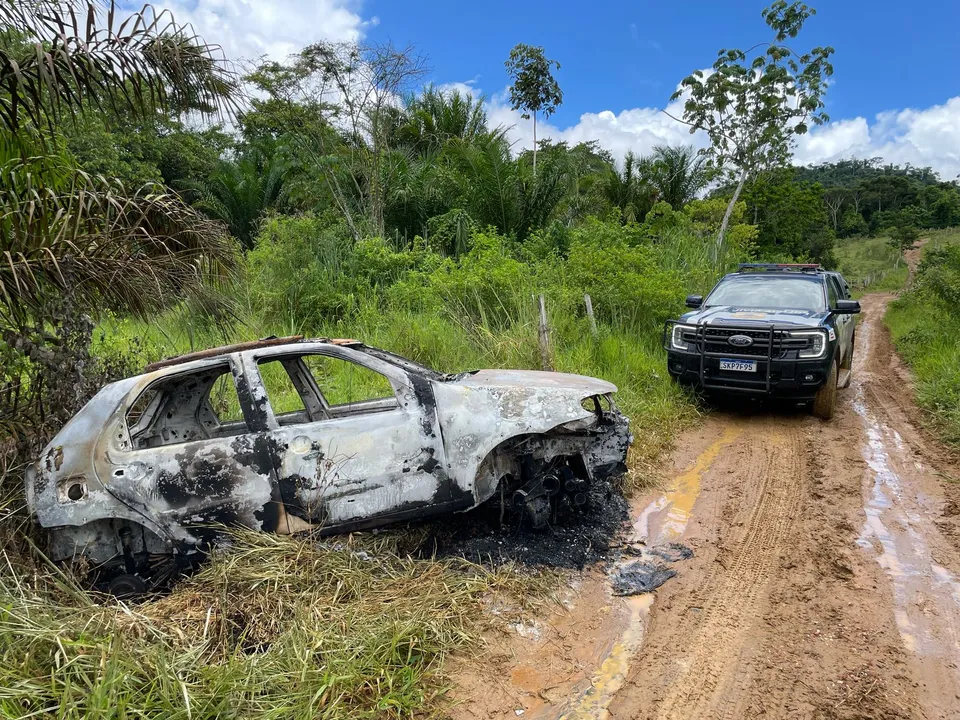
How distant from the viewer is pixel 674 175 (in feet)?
58.2

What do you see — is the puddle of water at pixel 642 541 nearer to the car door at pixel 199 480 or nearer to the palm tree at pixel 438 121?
the car door at pixel 199 480

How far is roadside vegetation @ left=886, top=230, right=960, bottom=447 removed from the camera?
732 cm

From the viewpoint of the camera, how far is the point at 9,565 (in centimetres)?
364

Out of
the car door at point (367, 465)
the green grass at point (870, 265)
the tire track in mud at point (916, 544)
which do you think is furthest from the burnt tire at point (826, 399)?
the green grass at point (870, 265)

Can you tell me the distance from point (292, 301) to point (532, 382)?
29.3 ft

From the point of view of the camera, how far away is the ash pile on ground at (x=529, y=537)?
13.8 feet

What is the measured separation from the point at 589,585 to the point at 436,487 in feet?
3.97

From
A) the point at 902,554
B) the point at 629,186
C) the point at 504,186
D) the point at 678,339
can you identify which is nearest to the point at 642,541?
the point at 902,554

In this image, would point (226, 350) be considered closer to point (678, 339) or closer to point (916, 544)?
point (916, 544)

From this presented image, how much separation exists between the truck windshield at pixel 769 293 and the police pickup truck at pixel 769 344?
0.04 feet

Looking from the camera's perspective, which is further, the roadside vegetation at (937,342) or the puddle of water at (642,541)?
the roadside vegetation at (937,342)

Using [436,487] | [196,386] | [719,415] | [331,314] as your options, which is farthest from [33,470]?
[331,314]

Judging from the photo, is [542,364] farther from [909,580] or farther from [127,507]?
[127,507]

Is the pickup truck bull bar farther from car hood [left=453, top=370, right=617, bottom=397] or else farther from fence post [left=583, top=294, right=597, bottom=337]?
car hood [left=453, top=370, right=617, bottom=397]
